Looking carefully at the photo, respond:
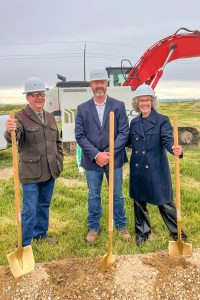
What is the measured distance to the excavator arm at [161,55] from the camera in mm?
9297

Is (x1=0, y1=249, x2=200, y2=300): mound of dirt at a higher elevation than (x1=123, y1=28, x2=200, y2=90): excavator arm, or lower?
lower

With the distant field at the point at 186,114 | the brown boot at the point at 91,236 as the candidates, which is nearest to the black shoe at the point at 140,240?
the brown boot at the point at 91,236

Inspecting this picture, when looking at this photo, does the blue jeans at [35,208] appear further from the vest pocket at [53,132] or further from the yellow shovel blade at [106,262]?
the yellow shovel blade at [106,262]

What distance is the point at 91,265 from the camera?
3.85 meters

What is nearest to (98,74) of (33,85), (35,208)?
(33,85)

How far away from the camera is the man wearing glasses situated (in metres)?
4.05

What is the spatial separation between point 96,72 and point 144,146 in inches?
38.2

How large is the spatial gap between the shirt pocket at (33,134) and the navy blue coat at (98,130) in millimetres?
519

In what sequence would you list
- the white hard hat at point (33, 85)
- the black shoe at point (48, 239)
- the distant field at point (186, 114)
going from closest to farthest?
the white hard hat at point (33, 85), the black shoe at point (48, 239), the distant field at point (186, 114)

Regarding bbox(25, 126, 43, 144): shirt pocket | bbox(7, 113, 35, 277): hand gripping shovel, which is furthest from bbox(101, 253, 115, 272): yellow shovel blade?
bbox(25, 126, 43, 144): shirt pocket

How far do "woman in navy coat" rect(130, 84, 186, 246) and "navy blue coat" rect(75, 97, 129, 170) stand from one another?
14 centimetres

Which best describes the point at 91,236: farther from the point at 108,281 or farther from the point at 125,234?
the point at 108,281

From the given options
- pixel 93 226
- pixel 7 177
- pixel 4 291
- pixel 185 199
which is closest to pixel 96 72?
pixel 93 226

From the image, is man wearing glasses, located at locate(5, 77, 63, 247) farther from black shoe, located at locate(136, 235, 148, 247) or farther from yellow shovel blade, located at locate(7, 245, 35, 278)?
black shoe, located at locate(136, 235, 148, 247)
